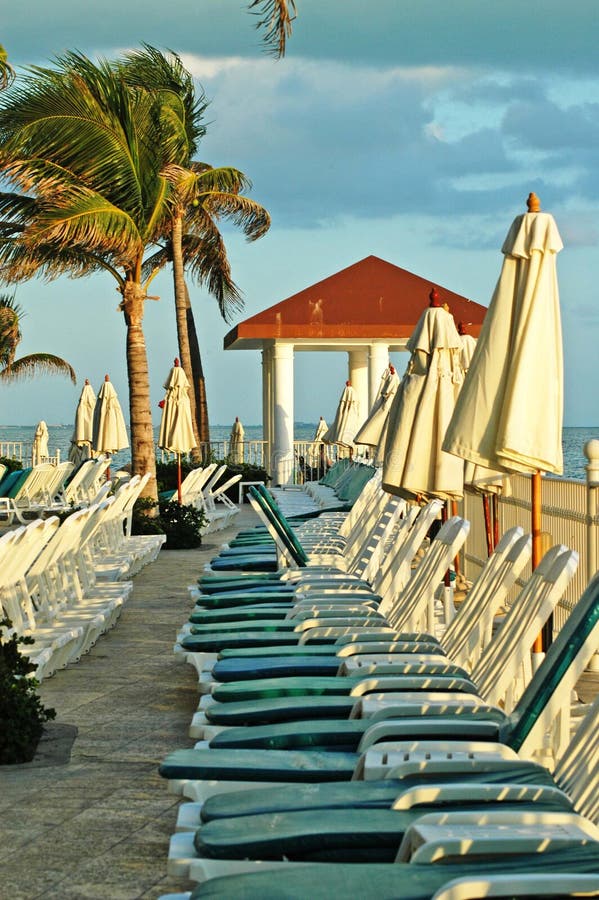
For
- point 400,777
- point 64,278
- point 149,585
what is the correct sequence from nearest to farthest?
point 400,777, point 149,585, point 64,278

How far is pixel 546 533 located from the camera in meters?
9.07

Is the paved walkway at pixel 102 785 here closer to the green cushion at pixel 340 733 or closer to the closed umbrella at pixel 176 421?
the green cushion at pixel 340 733

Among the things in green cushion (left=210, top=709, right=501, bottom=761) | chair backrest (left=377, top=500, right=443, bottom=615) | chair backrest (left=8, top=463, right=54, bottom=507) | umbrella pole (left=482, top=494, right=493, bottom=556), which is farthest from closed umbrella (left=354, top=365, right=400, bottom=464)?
green cushion (left=210, top=709, right=501, bottom=761)

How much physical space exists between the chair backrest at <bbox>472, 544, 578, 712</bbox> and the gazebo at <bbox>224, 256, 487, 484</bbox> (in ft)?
70.1

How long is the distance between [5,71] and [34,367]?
1791 centimetres

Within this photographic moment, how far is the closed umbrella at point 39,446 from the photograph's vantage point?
1271 inches

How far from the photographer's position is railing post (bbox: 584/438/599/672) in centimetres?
770

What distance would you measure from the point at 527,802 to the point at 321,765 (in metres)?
0.80

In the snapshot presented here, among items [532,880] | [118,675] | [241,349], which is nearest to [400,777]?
[532,880]

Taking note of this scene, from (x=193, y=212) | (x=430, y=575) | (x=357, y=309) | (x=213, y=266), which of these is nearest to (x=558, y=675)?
(x=430, y=575)

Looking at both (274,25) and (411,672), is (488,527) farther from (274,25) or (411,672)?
(411,672)

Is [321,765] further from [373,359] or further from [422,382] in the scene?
[373,359]

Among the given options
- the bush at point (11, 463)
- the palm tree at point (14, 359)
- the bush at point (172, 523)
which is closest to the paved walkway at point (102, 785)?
the bush at point (172, 523)

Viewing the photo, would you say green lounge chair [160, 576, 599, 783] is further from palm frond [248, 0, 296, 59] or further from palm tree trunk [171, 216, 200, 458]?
palm tree trunk [171, 216, 200, 458]
